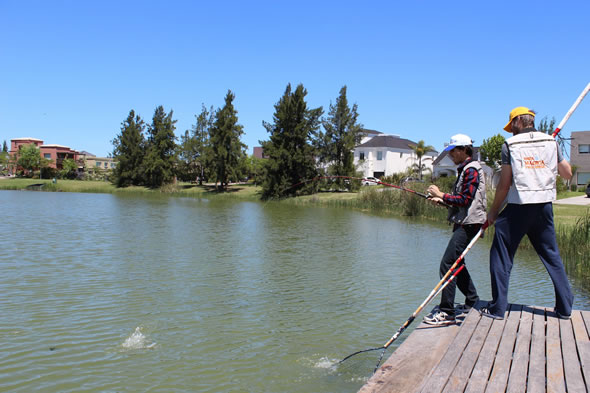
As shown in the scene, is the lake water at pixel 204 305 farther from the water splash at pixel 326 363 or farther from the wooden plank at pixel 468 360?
the wooden plank at pixel 468 360

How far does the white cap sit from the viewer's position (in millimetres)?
5445

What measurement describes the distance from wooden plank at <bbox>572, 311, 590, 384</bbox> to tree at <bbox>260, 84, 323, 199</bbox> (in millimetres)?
40755

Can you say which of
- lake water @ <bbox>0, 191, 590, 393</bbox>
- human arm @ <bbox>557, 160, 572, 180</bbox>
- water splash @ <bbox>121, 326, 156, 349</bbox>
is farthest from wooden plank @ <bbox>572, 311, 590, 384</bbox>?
water splash @ <bbox>121, 326, 156, 349</bbox>

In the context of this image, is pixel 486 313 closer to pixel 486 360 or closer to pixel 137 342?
pixel 486 360

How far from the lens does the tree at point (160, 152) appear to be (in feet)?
200

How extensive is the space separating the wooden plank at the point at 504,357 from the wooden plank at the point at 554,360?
0.28 meters

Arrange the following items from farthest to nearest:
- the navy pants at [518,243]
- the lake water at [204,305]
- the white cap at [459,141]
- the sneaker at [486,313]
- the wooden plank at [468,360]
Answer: the white cap at [459,141] < the lake water at [204,305] < the sneaker at [486,313] < the navy pants at [518,243] < the wooden plank at [468,360]

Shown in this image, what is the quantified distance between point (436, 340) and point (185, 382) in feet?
8.68

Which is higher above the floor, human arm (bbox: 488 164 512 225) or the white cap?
the white cap

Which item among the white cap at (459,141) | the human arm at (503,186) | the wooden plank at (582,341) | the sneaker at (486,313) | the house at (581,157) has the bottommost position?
the wooden plank at (582,341)

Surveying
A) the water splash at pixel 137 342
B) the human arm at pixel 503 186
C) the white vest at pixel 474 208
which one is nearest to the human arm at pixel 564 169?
the human arm at pixel 503 186

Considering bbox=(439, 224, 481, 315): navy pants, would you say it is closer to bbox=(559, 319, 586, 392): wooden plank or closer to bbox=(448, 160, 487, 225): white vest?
bbox=(448, 160, 487, 225): white vest

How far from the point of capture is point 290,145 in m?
47.3

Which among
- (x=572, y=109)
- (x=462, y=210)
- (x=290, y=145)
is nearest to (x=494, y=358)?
(x=462, y=210)
